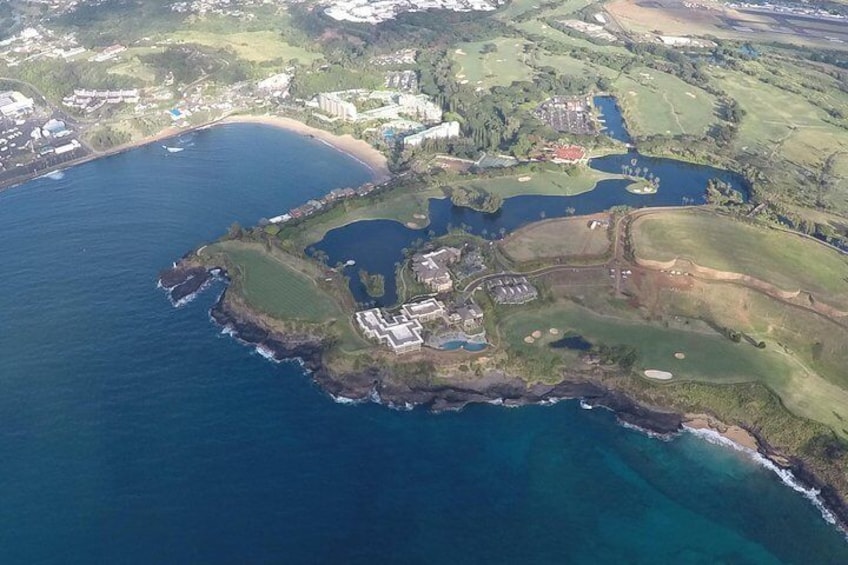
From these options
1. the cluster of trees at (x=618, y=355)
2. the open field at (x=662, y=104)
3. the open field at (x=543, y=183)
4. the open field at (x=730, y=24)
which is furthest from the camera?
the open field at (x=730, y=24)

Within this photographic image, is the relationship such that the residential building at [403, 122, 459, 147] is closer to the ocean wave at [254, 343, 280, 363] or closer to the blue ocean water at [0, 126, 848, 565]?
the blue ocean water at [0, 126, 848, 565]

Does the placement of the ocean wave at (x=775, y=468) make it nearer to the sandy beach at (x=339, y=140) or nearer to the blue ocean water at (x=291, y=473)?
the blue ocean water at (x=291, y=473)

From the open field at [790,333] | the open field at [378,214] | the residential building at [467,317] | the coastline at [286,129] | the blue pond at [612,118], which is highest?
the residential building at [467,317]

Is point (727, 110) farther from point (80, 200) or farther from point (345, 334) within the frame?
point (80, 200)

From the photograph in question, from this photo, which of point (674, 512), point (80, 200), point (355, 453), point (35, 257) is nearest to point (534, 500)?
point (674, 512)

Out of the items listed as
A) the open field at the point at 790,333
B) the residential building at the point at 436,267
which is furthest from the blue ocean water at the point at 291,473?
the residential building at the point at 436,267

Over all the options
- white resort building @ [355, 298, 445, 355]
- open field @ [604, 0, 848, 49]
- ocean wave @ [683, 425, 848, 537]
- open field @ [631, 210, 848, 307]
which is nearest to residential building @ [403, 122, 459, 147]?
open field @ [631, 210, 848, 307]
